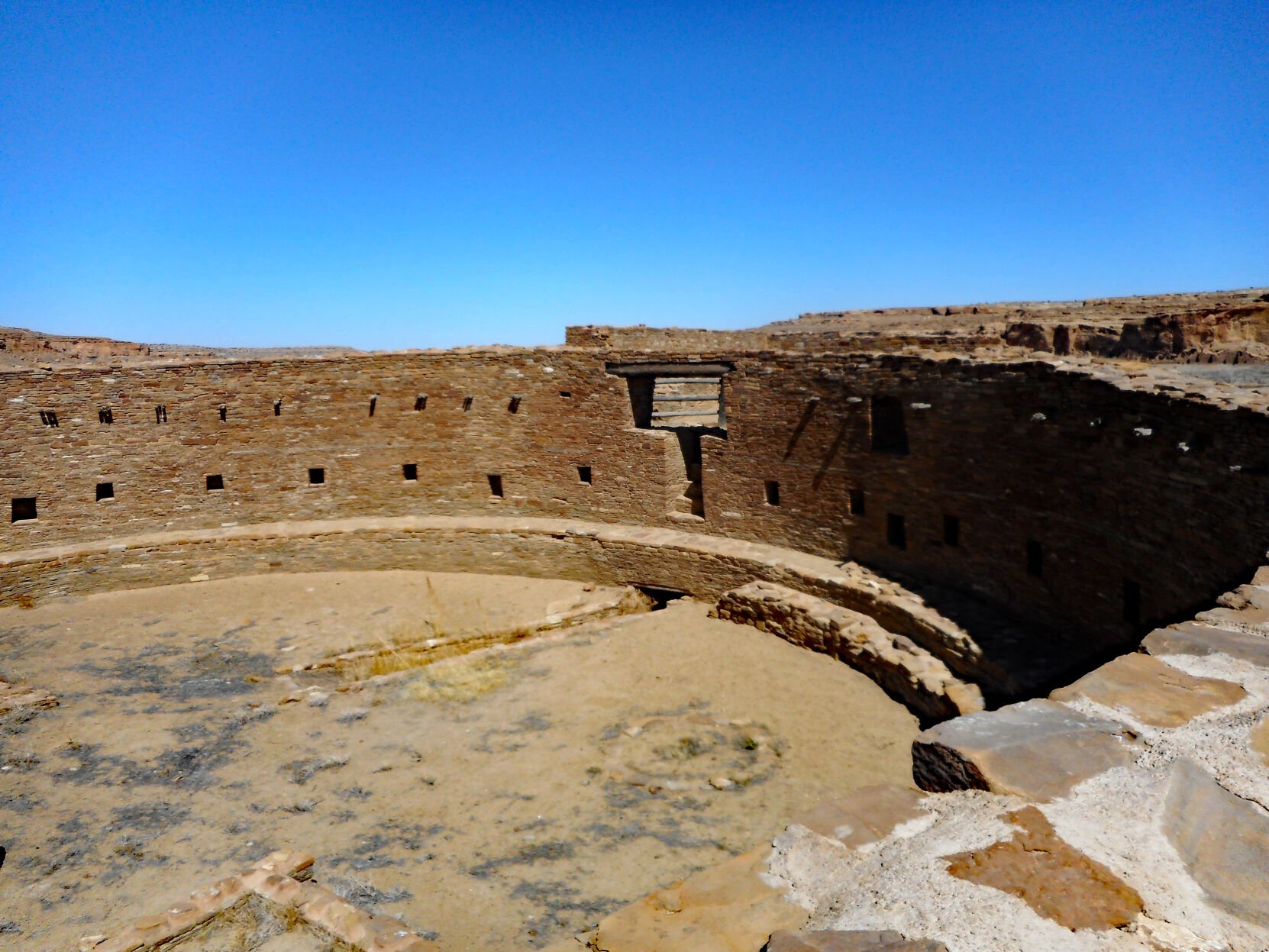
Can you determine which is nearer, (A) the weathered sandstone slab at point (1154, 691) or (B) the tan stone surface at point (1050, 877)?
(B) the tan stone surface at point (1050, 877)

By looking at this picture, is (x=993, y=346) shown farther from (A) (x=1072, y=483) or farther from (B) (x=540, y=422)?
(B) (x=540, y=422)

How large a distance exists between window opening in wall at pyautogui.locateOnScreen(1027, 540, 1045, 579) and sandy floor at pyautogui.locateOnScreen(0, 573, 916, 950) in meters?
2.59

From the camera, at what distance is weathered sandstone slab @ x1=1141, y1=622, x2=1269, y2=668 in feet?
14.6

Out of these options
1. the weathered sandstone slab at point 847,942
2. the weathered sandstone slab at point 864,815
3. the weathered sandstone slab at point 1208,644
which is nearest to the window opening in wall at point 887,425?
the weathered sandstone slab at point 1208,644

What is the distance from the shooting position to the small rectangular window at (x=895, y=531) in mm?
12688

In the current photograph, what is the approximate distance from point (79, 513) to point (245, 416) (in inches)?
142

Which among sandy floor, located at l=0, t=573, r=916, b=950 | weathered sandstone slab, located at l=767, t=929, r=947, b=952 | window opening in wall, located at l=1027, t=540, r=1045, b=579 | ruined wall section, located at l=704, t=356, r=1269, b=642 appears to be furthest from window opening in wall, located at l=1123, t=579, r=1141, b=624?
weathered sandstone slab, located at l=767, t=929, r=947, b=952

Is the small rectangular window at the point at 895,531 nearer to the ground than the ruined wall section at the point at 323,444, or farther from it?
nearer to the ground

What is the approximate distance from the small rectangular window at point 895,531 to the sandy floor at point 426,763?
261 centimetres

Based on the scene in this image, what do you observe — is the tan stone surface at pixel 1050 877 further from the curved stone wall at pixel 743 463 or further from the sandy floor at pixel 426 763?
the curved stone wall at pixel 743 463

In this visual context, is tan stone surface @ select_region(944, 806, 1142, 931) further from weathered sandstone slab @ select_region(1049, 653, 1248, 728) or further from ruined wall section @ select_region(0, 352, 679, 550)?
ruined wall section @ select_region(0, 352, 679, 550)

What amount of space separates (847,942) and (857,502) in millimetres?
11019

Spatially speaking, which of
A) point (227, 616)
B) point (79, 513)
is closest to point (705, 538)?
point (227, 616)

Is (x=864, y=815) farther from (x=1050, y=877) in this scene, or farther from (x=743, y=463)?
(x=743, y=463)
